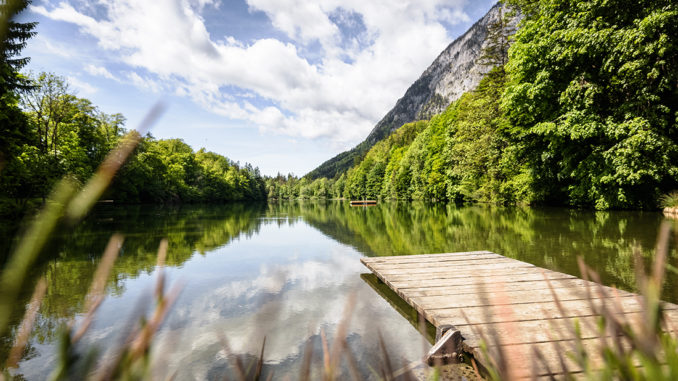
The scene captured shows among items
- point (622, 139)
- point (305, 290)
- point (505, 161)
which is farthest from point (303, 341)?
point (505, 161)

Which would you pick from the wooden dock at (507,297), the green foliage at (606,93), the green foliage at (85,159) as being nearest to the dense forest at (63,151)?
the green foliage at (85,159)

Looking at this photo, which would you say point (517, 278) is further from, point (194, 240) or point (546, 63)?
point (546, 63)

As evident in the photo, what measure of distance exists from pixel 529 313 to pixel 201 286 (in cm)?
565

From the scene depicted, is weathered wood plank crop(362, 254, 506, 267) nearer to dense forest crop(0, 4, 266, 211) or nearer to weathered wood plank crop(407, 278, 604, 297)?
weathered wood plank crop(407, 278, 604, 297)

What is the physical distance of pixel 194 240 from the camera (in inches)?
496

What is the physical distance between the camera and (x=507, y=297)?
7.39 feet

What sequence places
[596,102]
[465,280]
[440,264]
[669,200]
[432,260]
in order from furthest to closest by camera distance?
[596,102] → [669,200] → [432,260] → [440,264] → [465,280]

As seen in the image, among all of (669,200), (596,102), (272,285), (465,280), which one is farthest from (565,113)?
(272,285)

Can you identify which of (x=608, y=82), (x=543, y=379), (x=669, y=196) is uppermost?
(x=608, y=82)

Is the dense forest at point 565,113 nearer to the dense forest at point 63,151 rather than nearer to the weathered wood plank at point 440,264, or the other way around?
Answer: the dense forest at point 63,151

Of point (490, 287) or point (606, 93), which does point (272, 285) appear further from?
point (606, 93)

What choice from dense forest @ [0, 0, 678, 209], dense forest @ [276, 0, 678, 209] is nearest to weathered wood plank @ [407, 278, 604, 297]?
dense forest @ [0, 0, 678, 209]

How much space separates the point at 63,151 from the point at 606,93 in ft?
130

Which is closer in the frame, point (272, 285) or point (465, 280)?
point (465, 280)
